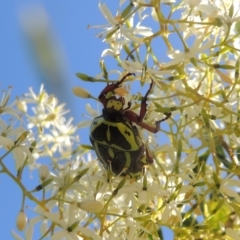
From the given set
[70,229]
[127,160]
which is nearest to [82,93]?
[127,160]

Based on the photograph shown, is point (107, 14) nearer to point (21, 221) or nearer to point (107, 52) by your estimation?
point (107, 52)

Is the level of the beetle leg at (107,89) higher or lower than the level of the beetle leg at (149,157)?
higher

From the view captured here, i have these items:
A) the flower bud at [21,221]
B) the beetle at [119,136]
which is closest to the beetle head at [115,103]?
the beetle at [119,136]

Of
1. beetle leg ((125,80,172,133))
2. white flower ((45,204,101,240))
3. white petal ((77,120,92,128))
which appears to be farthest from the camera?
white petal ((77,120,92,128))

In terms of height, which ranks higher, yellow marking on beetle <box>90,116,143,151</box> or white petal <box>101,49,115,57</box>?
white petal <box>101,49,115,57</box>

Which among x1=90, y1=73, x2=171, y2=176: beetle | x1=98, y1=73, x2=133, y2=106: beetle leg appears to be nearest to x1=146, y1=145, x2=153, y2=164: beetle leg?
x1=90, y1=73, x2=171, y2=176: beetle

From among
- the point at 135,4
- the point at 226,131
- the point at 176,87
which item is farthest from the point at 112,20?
the point at 226,131

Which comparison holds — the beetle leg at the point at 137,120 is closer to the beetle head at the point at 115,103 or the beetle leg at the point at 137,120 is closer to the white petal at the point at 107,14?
the beetle head at the point at 115,103

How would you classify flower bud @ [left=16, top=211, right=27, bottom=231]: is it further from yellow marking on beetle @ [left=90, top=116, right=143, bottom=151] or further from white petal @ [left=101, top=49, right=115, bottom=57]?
white petal @ [left=101, top=49, right=115, bottom=57]

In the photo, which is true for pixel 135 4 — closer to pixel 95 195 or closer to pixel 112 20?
pixel 112 20
